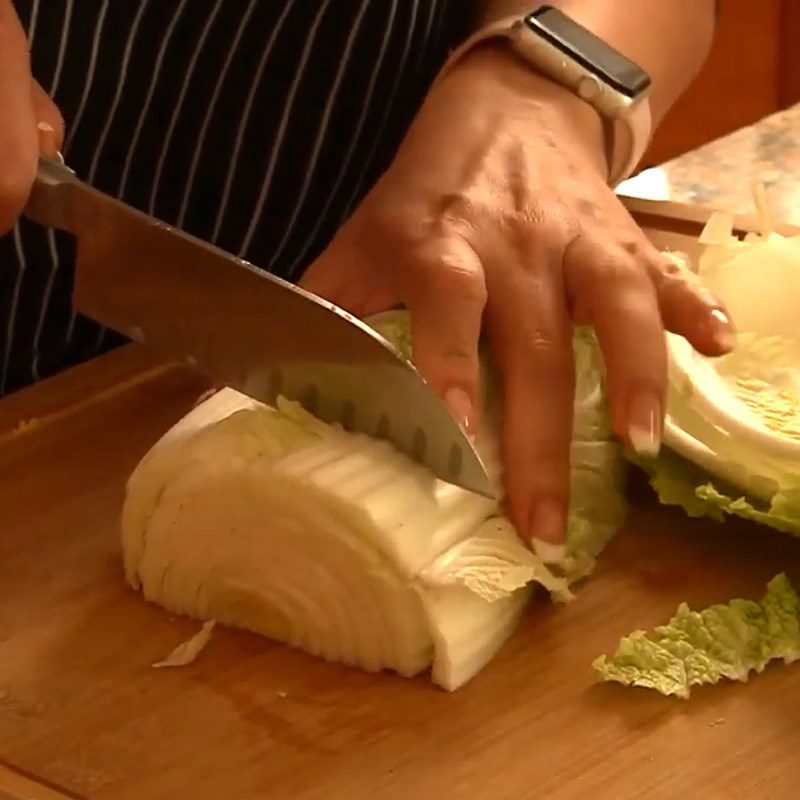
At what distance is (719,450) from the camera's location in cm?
122

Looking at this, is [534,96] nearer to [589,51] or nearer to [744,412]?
[589,51]

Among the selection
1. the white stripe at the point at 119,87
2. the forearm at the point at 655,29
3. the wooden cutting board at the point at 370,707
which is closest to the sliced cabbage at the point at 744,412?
the wooden cutting board at the point at 370,707

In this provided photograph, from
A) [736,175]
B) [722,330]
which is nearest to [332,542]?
[722,330]

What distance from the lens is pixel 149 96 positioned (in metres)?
1.49

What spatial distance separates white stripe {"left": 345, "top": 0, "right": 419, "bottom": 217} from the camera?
156 centimetres

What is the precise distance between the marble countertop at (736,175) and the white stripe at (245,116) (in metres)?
0.59

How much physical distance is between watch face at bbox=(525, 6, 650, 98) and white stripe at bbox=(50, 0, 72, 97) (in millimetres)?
456

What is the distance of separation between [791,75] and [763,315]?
216cm

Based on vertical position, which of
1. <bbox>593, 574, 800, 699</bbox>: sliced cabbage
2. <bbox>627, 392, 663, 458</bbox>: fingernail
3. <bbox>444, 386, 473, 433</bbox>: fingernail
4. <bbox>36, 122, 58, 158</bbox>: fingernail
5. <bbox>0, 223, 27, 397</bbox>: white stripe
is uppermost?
<bbox>627, 392, 663, 458</bbox>: fingernail

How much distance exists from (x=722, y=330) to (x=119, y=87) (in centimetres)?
71

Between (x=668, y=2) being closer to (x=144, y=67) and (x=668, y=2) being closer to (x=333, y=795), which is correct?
(x=144, y=67)

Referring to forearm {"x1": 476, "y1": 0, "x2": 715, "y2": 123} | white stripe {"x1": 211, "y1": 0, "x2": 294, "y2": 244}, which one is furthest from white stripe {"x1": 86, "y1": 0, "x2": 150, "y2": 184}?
forearm {"x1": 476, "y1": 0, "x2": 715, "y2": 123}

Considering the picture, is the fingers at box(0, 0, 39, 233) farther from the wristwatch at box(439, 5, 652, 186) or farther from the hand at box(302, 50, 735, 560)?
the wristwatch at box(439, 5, 652, 186)

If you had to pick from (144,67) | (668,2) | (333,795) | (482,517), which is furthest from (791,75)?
(333,795)
